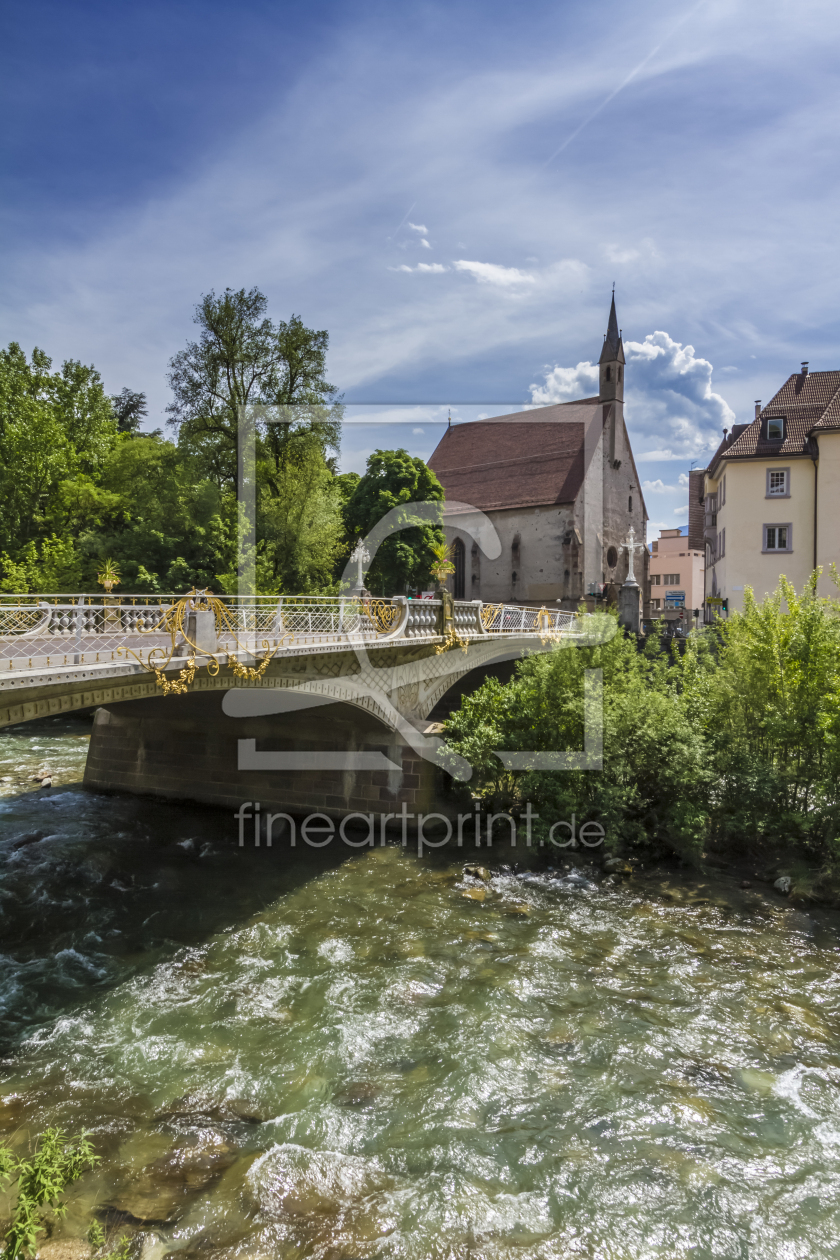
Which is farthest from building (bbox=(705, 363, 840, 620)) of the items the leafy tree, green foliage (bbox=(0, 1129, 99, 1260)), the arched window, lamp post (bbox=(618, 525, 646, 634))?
green foliage (bbox=(0, 1129, 99, 1260))

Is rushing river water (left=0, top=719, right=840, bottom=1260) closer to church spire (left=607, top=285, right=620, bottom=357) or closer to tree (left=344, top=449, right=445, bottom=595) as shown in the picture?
tree (left=344, top=449, right=445, bottom=595)

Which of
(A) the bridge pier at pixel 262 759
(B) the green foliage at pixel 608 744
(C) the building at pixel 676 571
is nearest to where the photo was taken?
(B) the green foliage at pixel 608 744

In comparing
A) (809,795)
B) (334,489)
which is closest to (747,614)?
(809,795)

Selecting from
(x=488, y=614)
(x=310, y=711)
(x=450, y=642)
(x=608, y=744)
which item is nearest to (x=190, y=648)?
(x=310, y=711)

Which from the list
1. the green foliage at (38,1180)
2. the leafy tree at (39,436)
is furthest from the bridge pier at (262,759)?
the leafy tree at (39,436)

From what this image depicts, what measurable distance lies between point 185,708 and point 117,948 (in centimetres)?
773

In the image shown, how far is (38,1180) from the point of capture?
6672 millimetres

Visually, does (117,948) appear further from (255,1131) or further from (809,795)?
(809,795)

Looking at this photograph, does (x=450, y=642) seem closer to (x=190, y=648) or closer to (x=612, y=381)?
(x=190, y=648)

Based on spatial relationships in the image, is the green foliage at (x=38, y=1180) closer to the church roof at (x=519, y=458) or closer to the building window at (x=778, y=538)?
the building window at (x=778, y=538)

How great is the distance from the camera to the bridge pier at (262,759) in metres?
19.5

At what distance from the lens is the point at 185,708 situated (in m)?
19.4

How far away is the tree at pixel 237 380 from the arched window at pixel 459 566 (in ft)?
61.4

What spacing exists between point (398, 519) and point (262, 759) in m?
23.7
